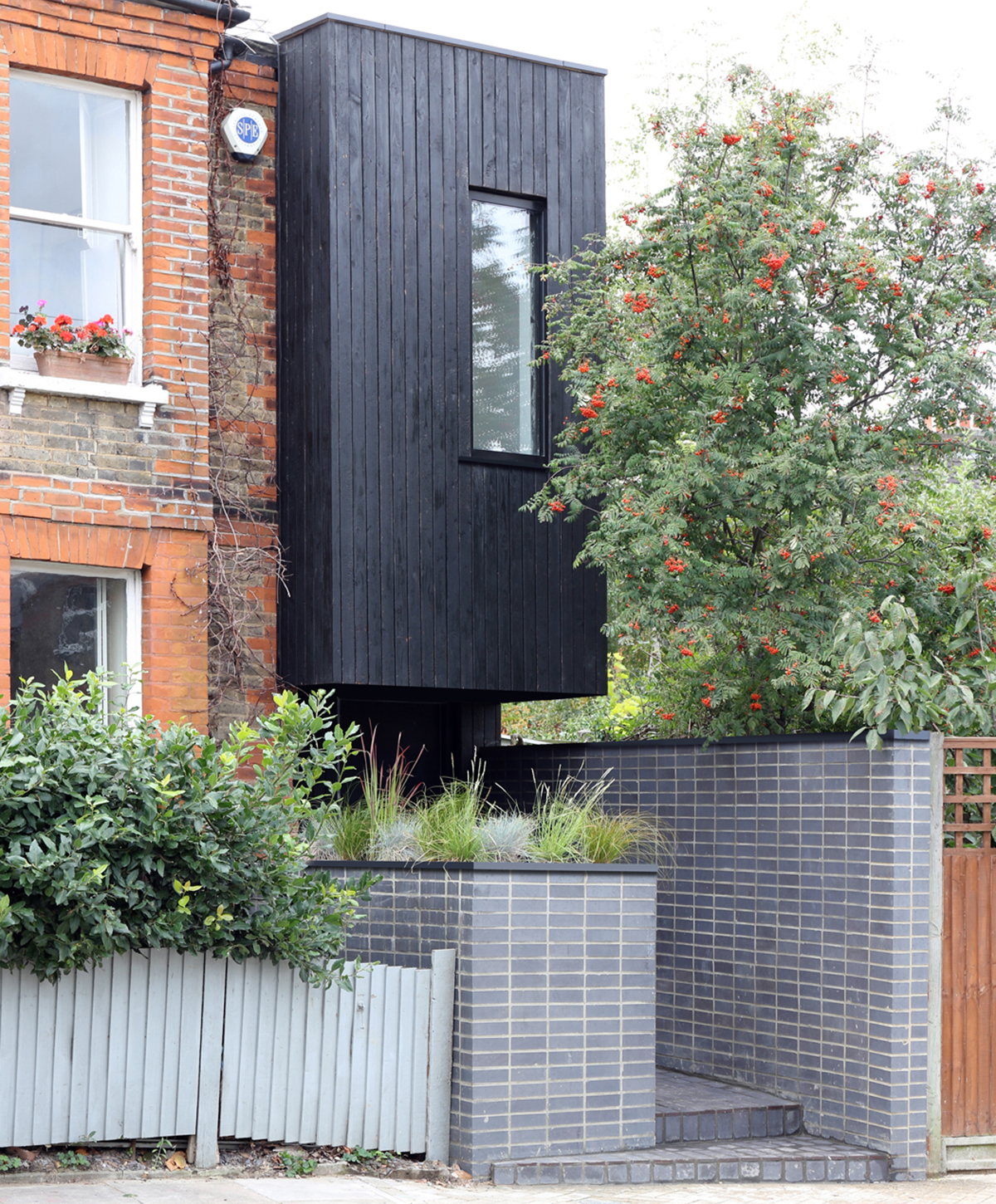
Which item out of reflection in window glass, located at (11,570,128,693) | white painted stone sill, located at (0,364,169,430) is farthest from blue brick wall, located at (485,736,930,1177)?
white painted stone sill, located at (0,364,169,430)

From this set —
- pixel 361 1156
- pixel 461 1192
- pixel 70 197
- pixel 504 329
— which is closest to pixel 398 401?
pixel 504 329

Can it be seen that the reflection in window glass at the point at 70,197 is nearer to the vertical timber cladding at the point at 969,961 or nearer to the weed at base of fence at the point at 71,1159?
the weed at base of fence at the point at 71,1159

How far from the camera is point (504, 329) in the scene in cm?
1119

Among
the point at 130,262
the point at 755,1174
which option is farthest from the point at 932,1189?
the point at 130,262

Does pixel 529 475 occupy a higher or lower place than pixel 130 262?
lower

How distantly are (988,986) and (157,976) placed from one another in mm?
4713

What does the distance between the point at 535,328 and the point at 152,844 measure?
5765 mm

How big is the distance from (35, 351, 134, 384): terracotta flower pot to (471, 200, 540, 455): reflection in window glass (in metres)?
2.62

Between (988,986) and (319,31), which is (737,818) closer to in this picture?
(988,986)

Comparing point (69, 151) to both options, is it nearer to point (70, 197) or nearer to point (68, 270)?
point (70, 197)

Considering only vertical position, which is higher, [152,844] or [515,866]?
[152,844]

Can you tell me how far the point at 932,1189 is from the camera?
797 cm

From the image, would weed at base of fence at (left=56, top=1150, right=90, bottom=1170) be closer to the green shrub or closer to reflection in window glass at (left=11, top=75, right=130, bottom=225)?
the green shrub

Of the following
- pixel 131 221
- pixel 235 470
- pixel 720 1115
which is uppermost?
pixel 131 221
